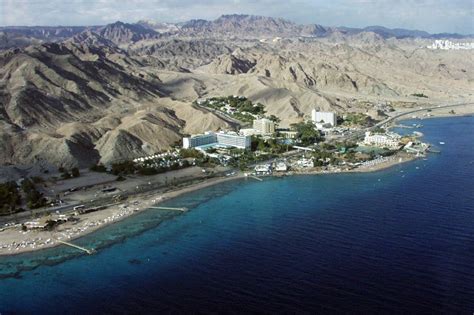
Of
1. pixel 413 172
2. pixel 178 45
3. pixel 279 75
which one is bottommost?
pixel 413 172

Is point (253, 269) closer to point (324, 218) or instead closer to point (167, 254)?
point (167, 254)

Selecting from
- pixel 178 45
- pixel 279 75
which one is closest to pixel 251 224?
pixel 279 75

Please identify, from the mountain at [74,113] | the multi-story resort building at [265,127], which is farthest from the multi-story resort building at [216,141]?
the multi-story resort building at [265,127]

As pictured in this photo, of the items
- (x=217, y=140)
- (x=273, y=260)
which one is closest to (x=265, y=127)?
(x=217, y=140)

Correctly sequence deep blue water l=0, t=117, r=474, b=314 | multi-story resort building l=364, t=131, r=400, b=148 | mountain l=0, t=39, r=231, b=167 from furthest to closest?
multi-story resort building l=364, t=131, r=400, b=148 → mountain l=0, t=39, r=231, b=167 → deep blue water l=0, t=117, r=474, b=314

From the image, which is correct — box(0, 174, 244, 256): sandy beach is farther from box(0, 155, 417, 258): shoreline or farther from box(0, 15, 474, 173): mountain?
box(0, 15, 474, 173): mountain

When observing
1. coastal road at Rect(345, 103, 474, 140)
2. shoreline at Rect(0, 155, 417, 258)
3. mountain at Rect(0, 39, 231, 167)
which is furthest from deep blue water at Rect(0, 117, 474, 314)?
coastal road at Rect(345, 103, 474, 140)
